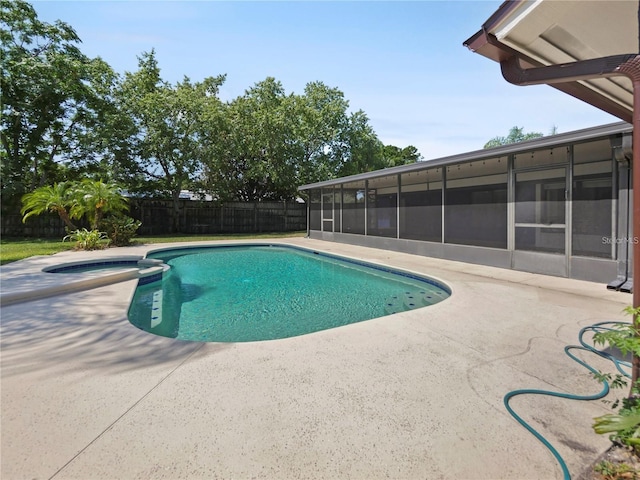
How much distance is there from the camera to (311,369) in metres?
2.30

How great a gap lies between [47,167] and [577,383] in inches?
724

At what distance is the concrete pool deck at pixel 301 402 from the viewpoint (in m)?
1.43

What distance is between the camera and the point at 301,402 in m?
1.89

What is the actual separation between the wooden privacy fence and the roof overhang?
15830mm

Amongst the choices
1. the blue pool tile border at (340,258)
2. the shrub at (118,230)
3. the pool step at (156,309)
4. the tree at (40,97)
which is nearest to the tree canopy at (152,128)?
the tree at (40,97)

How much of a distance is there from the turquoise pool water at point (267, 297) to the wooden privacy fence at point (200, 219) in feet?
25.4

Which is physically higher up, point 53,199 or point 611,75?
point 53,199

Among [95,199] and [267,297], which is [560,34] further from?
[95,199]

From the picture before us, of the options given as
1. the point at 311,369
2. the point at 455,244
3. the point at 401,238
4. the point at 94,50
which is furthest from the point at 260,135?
the point at 311,369

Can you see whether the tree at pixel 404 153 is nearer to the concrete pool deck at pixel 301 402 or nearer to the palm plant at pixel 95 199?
the palm plant at pixel 95 199

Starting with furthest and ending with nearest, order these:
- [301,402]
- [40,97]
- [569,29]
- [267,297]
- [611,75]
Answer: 1. [40,97]
2. [267,297]
3. [569,29]
4. [301,402]
5. [611,75]

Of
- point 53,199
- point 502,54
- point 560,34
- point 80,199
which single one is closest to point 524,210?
point 560,34

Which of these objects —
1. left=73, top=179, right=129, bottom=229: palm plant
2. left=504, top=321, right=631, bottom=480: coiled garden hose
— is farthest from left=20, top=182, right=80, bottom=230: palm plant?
left=504, top=321, right=631, bottom=480: coiled garden hose

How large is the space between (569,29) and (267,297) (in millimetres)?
4969
